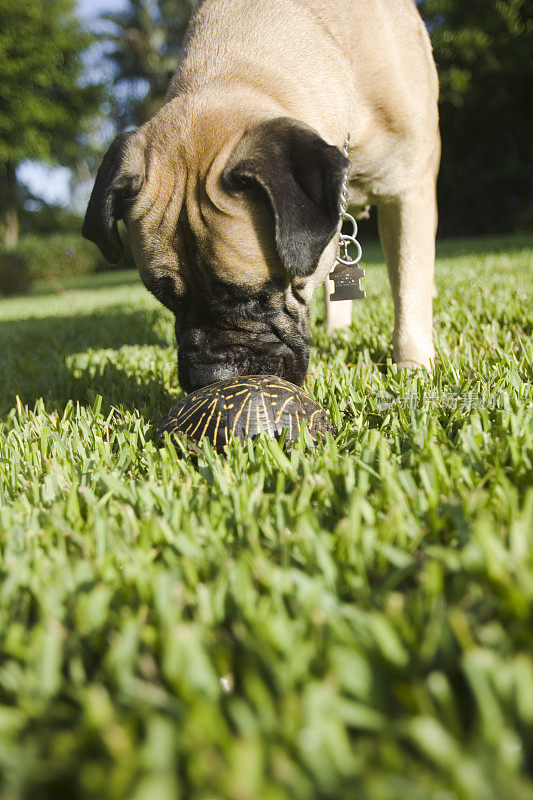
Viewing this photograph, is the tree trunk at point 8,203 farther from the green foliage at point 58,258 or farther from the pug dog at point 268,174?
the pug dog at point 268,174

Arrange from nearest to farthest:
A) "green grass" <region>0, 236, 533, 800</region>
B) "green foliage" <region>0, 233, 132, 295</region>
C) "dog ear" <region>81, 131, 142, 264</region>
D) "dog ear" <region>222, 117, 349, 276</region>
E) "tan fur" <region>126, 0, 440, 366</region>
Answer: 1. "green grass" <region>0, 236, 533, 800</region>
2. "dog ear" <region>222, 117, 349, 276</region>
3. "tan fur" <region>126, 0, 440, 366</region>
4. "dog ear" <region>81, 131, 142, 264</region>
5. "green foliage" <region>0, 233, 132, 295</region>

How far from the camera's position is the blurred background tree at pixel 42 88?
25.9 metres

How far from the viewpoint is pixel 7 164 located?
30.7 meters

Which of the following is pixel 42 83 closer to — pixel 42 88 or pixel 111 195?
pixel 42 88

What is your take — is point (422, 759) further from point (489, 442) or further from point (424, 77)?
point (424, 77)

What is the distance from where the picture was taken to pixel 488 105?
15820 millimetres

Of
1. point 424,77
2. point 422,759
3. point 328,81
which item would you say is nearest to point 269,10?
point 328,81

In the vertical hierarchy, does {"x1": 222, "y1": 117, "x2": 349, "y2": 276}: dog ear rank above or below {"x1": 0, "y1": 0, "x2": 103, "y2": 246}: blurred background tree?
below

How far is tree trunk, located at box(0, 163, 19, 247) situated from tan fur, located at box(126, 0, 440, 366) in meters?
30.1

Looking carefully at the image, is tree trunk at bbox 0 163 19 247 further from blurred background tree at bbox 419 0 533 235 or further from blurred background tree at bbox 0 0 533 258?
blurred background tree at bbox 419 0 533 235

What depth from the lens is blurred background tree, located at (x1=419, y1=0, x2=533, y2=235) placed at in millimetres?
15531

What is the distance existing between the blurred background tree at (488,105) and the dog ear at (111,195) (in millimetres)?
15855

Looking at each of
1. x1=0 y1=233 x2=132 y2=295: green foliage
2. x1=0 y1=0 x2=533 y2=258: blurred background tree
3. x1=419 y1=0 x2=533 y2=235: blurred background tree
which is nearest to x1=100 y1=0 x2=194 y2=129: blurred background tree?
x1=0 y1=0 x2=533 y2=258: blurred background tree

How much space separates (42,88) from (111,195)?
100 ft
